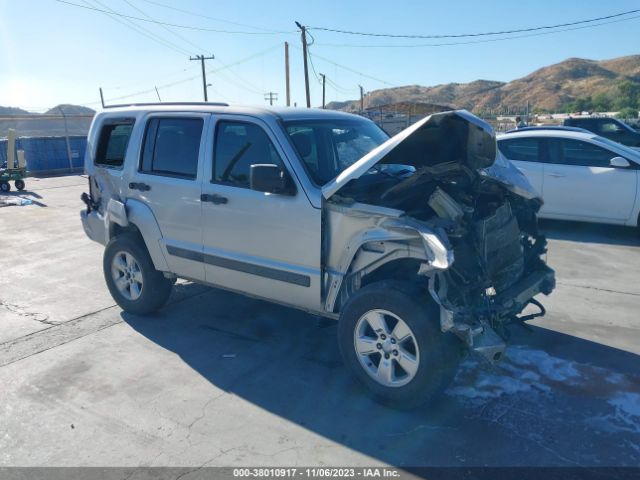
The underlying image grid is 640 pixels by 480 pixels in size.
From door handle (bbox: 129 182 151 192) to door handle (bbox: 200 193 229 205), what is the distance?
0.75 meters

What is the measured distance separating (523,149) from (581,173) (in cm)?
107

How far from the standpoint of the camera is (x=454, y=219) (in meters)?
3.57

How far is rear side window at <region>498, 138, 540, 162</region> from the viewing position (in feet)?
29.7

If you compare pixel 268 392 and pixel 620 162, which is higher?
pixel 620 162

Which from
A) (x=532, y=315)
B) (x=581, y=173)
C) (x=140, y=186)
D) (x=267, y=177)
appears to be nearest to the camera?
(x=267, y=177)

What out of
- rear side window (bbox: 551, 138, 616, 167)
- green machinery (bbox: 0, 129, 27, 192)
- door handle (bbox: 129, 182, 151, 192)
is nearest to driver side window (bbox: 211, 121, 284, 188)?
door handle (bbox: 129, 182, 151, 192)

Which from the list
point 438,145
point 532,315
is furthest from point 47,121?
point 532,315

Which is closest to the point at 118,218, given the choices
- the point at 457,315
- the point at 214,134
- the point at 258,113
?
the point at 214,134

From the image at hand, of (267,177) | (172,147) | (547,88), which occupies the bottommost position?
(267,177)

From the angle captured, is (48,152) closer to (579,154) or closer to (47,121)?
(579,154)

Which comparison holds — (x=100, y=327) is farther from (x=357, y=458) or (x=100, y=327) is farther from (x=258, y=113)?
(x=357, y=458)

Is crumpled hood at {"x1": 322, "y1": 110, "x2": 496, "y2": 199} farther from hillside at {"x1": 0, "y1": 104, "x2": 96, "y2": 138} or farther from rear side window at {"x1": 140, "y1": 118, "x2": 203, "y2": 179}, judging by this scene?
hillside at {"x1": 0, "y1": 104, "x2": 96, "y2": 138}

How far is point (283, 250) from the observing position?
4141 millimetres

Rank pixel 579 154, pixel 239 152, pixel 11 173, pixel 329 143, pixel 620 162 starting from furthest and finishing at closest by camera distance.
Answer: pixel 11 173 → pixel 579 154 → pixel 620 162 → pixel 329 143 → pixel 239 152
